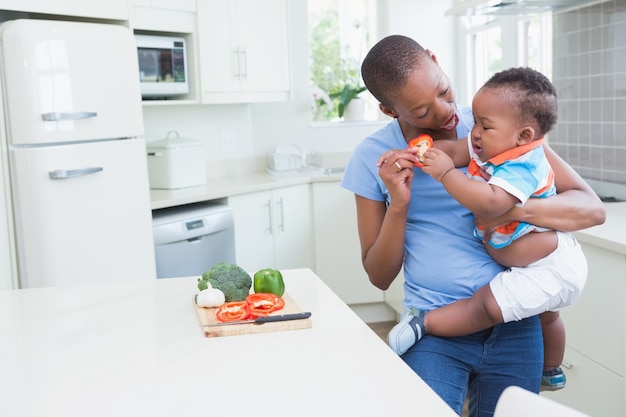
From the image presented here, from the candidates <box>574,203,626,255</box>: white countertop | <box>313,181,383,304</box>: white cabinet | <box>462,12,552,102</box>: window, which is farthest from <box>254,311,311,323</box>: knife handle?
<box>313,181,383,304</box>: white cabinet

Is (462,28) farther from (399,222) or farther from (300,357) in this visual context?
(300,357)

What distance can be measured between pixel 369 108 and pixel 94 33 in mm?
2476

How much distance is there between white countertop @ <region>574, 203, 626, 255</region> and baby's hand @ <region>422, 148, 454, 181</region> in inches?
35.9

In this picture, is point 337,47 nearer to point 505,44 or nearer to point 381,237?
point 505,44

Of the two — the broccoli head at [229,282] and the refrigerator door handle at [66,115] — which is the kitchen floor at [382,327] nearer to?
the refrigerator door handle at [66,115]

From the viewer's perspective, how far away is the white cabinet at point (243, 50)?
160 inches

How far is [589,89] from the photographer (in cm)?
310

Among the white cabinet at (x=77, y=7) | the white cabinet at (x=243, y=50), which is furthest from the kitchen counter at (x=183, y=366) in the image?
the white cabinet at (x=243, y=50)

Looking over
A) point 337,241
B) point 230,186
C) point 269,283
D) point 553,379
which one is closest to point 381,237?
point 269,283

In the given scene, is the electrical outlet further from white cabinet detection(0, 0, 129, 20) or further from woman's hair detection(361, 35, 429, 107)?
woman's hair detection(361, 35, 429, 107)

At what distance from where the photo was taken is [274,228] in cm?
414

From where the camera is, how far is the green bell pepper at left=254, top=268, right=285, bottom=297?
1614mm

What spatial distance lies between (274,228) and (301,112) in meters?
1.11

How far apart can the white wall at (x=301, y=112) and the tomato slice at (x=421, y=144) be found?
3089 mm
